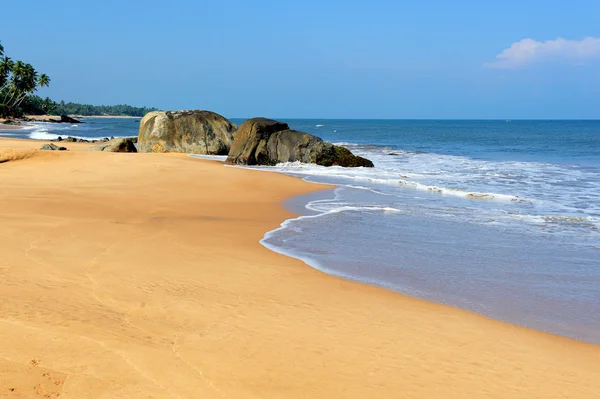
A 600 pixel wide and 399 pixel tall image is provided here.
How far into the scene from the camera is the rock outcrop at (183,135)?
2809 centimetres

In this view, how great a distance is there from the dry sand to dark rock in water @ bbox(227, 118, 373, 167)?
612 inches

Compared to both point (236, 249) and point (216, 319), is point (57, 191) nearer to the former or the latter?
point (236, 249)

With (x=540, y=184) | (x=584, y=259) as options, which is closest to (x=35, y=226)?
(x=584, y=259)

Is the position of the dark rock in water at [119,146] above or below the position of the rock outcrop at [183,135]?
below

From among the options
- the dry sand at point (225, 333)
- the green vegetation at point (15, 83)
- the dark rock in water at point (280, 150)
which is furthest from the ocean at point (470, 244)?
the green vegetation at point (15, 83)

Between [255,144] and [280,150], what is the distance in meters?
1.09

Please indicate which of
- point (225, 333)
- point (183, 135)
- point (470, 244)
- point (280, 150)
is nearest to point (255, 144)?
point (280, 150)

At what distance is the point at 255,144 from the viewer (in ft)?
79.8

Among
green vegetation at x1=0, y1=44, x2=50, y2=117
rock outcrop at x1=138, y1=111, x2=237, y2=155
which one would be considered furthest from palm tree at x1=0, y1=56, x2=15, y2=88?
rock outcrop at x1=138, y1=111, x2=237, y2=155

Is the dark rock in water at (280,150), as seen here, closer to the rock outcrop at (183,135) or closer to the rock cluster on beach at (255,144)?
the rock cluster on beach at (255,144)

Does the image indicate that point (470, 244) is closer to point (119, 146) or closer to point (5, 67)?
point (119, 146)

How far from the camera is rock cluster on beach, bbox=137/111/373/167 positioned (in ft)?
79.7

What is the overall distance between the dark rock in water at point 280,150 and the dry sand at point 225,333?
15.5 m

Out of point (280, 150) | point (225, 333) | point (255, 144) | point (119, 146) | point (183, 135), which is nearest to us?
point (225, 333)
